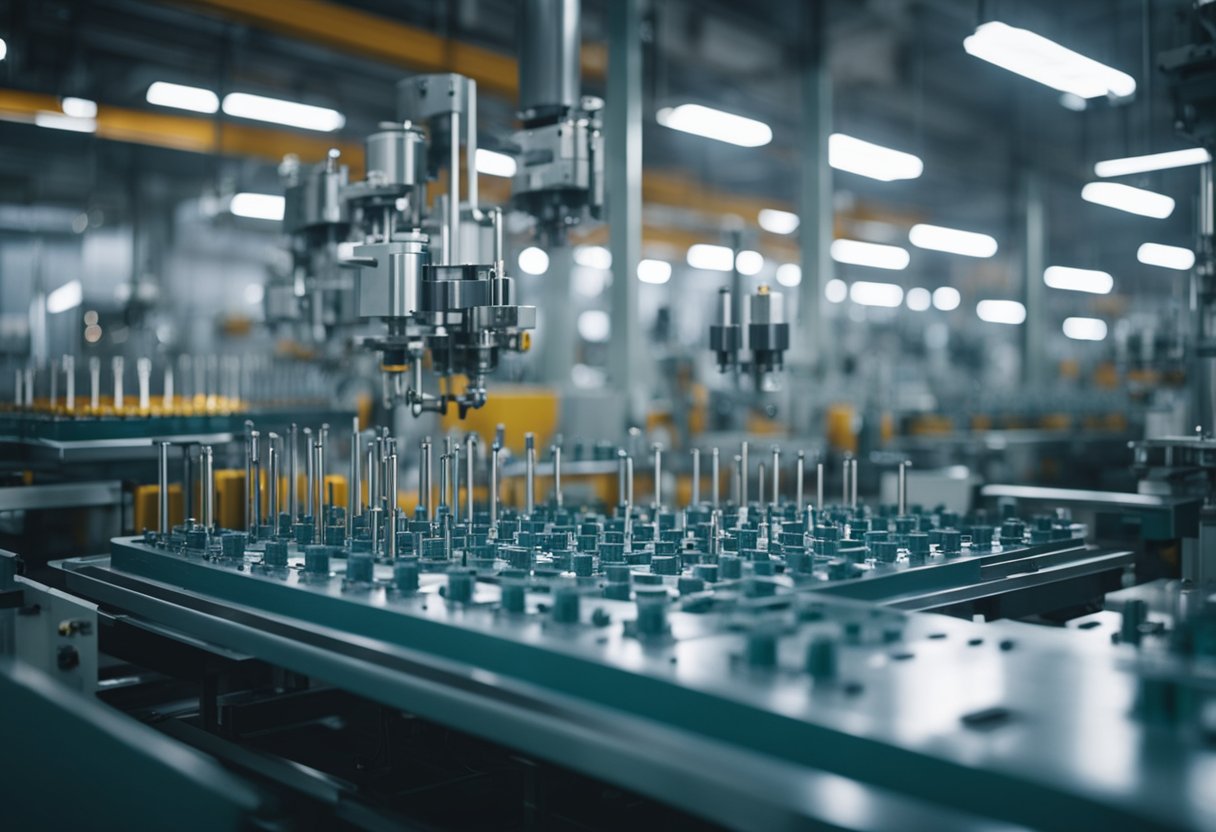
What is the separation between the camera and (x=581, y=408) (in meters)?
4.71

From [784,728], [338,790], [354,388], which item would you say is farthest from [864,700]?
[354,388]

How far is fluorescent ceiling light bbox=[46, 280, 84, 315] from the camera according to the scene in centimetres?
613

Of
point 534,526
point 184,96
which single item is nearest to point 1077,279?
point 184,96

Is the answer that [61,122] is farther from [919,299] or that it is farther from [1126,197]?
[919,299]

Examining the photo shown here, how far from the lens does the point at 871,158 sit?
18.3ft

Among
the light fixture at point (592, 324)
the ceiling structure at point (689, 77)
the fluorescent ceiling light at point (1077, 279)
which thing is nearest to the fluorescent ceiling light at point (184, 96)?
the ceiling structure at point (689, 77)

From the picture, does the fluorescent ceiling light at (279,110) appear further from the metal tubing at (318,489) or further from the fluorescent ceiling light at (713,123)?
the metal tubing at (318,489)

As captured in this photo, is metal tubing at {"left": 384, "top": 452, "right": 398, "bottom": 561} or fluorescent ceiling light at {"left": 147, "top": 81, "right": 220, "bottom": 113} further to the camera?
fluorescent ceiling light at {"left": 147, "top": 81, "right": 220, "bottom": 113}

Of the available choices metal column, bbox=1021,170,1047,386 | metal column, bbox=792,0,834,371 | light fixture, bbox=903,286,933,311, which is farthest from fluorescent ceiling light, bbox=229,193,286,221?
light fixture, bbox=903,286,933,311

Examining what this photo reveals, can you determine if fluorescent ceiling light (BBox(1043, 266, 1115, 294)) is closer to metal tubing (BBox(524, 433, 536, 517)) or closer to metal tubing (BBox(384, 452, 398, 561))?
metal tubing (BBox(524, 433, 536, 517))

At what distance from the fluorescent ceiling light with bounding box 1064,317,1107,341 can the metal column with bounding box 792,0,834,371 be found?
30.2 ft

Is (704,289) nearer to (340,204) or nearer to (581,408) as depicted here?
(581,408)

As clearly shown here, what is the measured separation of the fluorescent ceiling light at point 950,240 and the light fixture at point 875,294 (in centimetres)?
494

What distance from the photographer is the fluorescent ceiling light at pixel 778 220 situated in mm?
10109
